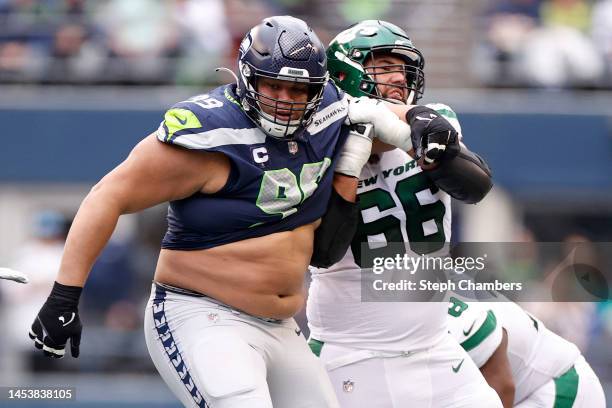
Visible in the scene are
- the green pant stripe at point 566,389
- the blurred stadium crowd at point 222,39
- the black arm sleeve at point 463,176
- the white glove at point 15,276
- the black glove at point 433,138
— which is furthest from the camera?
the blurred stadium crowd at point 222,39

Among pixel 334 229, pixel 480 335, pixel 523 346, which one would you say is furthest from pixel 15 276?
pixel 523 346

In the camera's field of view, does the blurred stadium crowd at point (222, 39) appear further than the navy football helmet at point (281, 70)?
Yes

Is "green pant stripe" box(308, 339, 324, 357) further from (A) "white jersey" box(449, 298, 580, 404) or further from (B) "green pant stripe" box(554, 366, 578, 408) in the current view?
(B) "green pant stripe" box(554, 366, 578, 408)

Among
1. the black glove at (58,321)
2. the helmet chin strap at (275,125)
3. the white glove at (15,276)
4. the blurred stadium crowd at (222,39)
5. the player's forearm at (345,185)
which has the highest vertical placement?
the helmet chin strap at (275,125)

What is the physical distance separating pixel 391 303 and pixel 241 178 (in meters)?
0.89

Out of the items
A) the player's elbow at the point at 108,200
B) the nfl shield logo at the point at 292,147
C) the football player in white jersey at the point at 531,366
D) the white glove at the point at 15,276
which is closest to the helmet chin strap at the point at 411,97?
the nfl shield logo at the point at 292,147

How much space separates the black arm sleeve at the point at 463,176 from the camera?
4.66 m

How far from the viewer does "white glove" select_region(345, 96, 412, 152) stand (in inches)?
184

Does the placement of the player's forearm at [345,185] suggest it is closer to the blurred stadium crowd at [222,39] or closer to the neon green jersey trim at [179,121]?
the neon green jersey trim at [179,121]

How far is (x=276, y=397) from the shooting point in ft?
15.1

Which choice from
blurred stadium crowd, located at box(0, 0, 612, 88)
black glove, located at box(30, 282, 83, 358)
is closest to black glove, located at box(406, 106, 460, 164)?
black glove, located at box(30, 282, 83, 358)

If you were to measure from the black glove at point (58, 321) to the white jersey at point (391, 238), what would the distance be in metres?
1.12

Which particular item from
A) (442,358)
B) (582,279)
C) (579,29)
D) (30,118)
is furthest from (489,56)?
(442,358)

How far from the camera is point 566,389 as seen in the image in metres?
5.51
